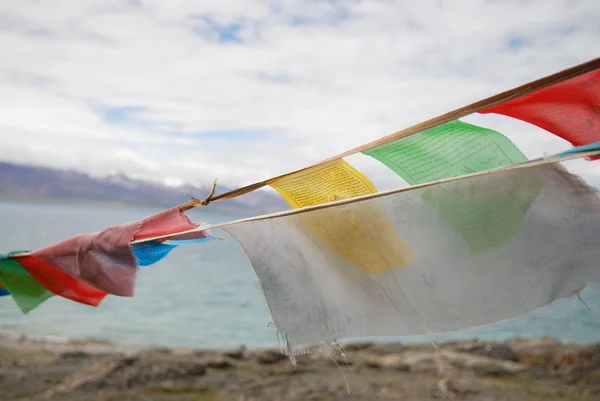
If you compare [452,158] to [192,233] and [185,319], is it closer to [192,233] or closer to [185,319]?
[192,233]

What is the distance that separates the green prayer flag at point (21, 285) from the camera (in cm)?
356

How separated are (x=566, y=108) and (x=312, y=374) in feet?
23.4

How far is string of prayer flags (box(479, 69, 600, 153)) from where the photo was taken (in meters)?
2.21

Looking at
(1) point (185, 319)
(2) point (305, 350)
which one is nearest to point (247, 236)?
(2) point (305, 350)

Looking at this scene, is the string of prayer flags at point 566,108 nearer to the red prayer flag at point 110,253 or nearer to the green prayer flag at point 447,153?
the green prayer flag at point 447,153

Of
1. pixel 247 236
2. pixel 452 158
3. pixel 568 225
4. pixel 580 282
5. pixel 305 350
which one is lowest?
pixel 305 350

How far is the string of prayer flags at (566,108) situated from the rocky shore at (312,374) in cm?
556

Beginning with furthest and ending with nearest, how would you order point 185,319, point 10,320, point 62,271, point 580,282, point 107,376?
point 185,319 → point 10,320 → point 107,376 → point 62,271 → point 580,282

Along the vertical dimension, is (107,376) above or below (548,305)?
below

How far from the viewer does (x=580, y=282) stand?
2.00m

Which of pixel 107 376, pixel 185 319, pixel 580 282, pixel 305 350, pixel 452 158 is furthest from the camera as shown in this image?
pixel 185 319

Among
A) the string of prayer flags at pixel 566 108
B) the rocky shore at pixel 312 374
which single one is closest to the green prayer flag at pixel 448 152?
the string of prayer flags at pixel 566 108

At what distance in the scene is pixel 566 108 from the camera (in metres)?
2.37

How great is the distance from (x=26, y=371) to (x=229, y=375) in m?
3.34
